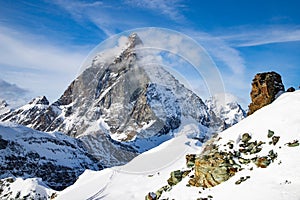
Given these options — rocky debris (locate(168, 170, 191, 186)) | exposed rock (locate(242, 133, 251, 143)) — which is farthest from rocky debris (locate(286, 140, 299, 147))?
rocky debris (locate(168, 170, 191, 186))

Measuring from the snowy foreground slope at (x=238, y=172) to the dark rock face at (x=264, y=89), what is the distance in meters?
6.87

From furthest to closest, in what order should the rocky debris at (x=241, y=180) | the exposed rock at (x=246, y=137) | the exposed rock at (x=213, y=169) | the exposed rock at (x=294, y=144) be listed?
1. the exposed rock at (x=246, y=137)
2. the exposed rock at (x=213, y=169)
3. the exposed rock at (x=294, y=144)
4. the rocky debris at (x=241, y=180)

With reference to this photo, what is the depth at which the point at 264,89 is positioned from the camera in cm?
5088

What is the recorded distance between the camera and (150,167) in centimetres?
5106

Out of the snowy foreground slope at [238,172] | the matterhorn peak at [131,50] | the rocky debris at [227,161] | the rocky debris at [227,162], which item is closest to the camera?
the snowy foreground slope at [238,172]

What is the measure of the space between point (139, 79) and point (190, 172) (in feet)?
41.0

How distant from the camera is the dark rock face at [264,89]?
50.1 m

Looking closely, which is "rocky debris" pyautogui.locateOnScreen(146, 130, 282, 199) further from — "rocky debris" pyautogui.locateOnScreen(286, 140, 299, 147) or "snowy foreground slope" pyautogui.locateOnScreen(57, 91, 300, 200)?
"snowy foreground slope" pyautogui.locateOnScreen(57, 91, 300, 200)

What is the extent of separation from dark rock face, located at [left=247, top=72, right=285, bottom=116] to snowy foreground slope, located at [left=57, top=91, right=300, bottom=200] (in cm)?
687

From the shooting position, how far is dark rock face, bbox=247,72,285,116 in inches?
1972

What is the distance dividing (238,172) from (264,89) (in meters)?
22.2

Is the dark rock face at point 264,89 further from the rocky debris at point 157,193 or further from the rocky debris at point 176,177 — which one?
the rocky debris at point 157,193

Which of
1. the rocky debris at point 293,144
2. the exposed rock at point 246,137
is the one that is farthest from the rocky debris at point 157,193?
the rocky debris at point 293,144

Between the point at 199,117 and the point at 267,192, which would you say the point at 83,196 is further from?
the point at 267,192
